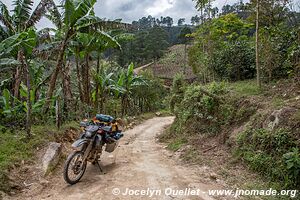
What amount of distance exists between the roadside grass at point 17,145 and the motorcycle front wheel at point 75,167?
1.09m

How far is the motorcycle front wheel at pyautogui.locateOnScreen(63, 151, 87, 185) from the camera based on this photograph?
16.6 feet

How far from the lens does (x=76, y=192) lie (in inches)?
184

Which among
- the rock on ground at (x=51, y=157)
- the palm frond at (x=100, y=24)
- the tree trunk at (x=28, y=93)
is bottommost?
the rock on ground at (x=51, y=157)

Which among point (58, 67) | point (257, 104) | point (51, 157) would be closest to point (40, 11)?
point (58, 67)

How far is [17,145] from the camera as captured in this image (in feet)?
21.6

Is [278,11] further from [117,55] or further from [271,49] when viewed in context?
[117,55]

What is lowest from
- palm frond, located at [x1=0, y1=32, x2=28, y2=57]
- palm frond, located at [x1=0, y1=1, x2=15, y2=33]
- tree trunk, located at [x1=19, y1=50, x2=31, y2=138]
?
tree trunk, located at [x1=19, y1=50, x2=31, y2=138]

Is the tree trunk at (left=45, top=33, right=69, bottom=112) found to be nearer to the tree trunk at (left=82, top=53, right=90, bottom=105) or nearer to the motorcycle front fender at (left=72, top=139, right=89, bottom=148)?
the tree trunk at (left=82, top=53, right=90, bottom=105)

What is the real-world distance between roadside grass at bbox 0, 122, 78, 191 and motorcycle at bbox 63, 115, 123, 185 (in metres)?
1.14

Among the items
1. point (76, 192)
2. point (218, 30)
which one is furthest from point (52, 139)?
point (218, 30)

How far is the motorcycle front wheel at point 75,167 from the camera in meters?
5.07

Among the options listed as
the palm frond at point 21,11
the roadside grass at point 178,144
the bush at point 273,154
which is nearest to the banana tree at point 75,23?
the palm frond at point 21,11

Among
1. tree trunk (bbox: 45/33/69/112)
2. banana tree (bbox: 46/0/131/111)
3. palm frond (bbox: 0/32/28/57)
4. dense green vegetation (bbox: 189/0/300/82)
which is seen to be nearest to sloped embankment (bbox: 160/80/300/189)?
dense green vegetation (bbox: 189/0/300/82)

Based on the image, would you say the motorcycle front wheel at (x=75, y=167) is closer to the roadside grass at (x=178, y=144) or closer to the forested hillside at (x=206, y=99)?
the forested hillside at (x=206, y=99)
